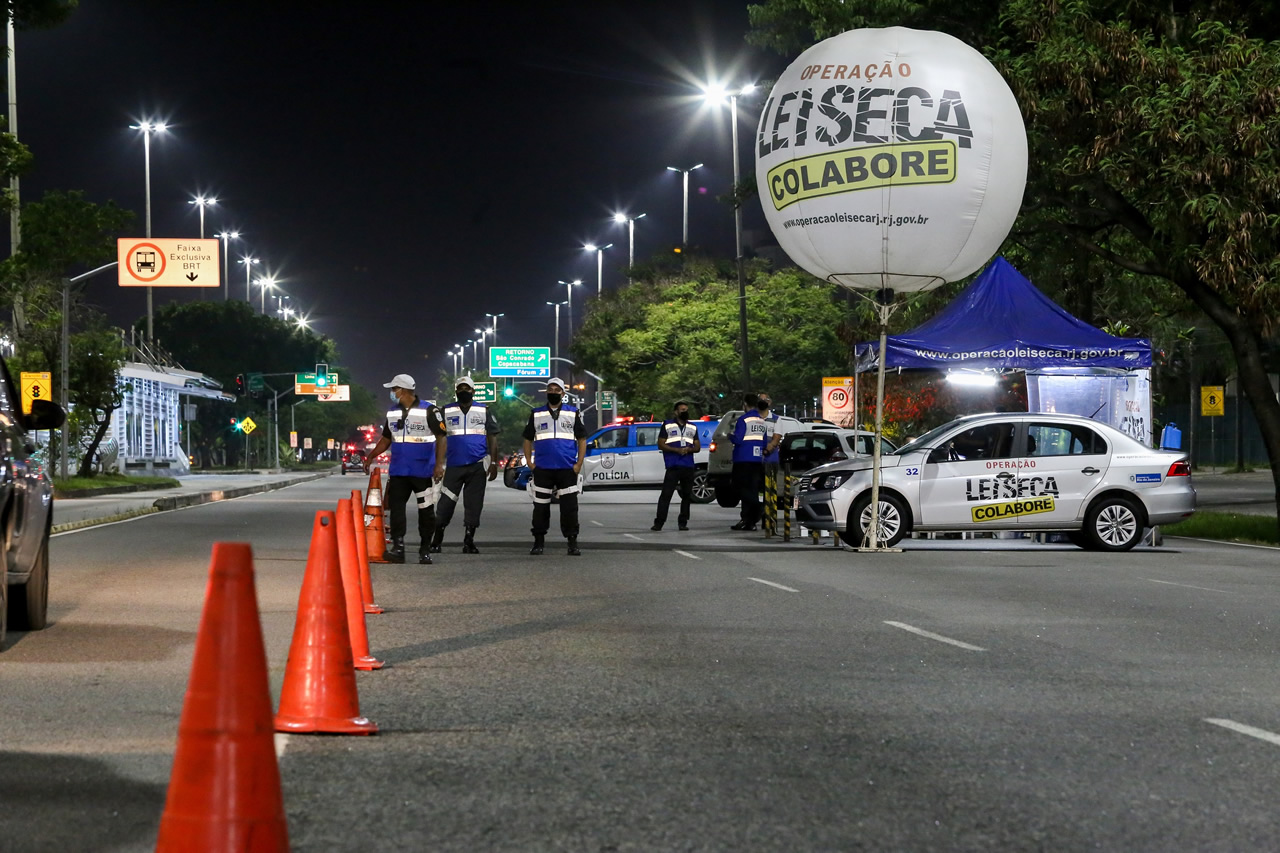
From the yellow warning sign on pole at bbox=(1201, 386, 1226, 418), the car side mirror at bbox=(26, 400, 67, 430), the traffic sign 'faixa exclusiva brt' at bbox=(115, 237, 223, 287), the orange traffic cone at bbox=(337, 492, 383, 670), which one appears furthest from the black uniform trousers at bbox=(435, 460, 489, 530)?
the yellow warning sign on pole at bbox=(1201, 386, 1226, 418)

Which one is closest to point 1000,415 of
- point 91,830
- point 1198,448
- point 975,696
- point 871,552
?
point 871,552

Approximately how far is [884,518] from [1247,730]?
1274cm

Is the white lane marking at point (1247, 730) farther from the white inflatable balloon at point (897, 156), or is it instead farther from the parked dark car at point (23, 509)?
the white inflatable balloon at point (897, 156)

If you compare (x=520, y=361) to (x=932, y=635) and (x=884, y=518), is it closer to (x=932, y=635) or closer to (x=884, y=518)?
(x=884, y=518)

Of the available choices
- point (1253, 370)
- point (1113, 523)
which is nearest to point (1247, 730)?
point (1113, 523)

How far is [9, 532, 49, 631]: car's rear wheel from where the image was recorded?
36.0 ft

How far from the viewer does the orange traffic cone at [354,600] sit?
30.1ft

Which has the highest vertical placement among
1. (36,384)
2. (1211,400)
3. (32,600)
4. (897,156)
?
(897,156)

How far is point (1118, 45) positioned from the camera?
22.6 m

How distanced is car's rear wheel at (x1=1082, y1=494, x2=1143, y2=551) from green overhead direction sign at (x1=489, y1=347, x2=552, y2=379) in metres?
73.9

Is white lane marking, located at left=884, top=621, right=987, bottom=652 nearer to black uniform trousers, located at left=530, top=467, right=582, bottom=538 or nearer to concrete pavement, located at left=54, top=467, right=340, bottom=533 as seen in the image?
black uniform trousers, located at left=530, top=467, right=582, bottom=538

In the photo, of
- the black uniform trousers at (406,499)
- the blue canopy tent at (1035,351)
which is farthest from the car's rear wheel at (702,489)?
the black uniform trousers at (406,499)

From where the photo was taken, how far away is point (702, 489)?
3766 centimetres

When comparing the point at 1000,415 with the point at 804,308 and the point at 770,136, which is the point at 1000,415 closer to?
the point at 770,136
